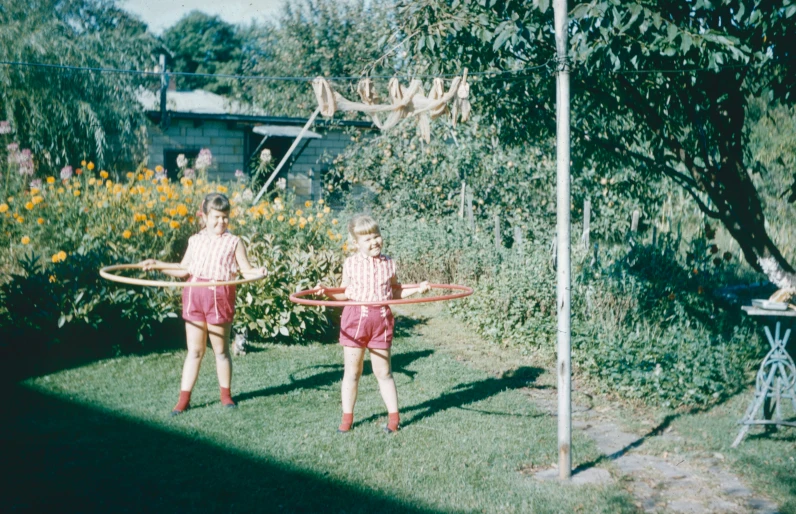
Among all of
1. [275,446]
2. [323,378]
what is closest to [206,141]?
[323,378]

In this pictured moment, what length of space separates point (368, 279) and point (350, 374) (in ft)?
2.20

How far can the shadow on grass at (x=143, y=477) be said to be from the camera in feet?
11.8

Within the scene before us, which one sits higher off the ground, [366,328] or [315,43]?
[315,43]

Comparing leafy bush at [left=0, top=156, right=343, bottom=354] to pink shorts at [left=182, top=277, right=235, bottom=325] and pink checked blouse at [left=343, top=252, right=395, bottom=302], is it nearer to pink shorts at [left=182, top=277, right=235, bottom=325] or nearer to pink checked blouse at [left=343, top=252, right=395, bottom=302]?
pink shorts at [left=182, top=277, right=235, bottom=325]

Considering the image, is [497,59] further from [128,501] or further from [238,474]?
[128,501]

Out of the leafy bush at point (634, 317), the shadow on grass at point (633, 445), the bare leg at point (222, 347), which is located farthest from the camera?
the leafy bush at point (634, 317)

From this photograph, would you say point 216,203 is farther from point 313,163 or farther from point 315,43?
point 315,43

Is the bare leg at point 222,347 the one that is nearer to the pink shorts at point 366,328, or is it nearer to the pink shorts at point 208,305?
the pink shorts at point 208,305

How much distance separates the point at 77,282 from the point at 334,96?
9.70 ft

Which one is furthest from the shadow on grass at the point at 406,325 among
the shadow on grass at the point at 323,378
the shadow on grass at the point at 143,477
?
the shadow on grass at the point at 143,477

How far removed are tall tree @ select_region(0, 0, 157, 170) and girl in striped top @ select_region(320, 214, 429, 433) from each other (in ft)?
28.7

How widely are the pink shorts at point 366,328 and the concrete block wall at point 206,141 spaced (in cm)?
1023

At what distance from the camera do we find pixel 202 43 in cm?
4453

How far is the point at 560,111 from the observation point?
3.80 metres
